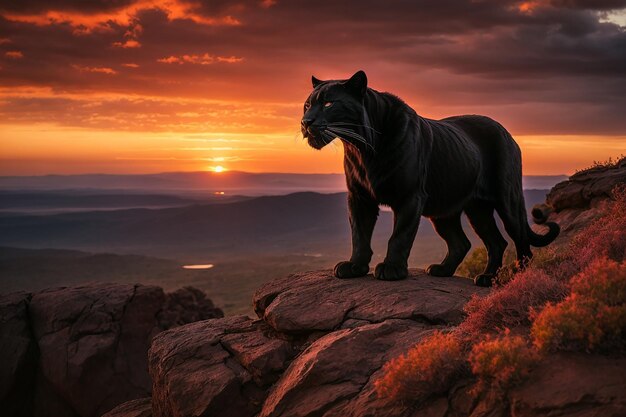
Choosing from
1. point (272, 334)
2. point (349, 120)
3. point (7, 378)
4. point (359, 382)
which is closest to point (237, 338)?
point (272, 334)

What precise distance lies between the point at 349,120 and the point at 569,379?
4.23 meters

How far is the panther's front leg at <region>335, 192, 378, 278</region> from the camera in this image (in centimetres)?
859

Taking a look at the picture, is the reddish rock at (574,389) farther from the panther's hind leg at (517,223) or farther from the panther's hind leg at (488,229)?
the panther's hind leg at (488,229)

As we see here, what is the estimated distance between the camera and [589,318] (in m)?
4.77

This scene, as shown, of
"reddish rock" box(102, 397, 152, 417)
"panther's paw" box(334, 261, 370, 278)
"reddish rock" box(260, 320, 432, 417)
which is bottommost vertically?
"reddish rock" box(102, 397, 152, 417)

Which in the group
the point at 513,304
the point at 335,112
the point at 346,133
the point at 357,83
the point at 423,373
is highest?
the point at 357,83

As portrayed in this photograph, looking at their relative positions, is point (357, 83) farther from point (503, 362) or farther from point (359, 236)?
point (503, 362)

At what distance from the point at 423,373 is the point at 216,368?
3187 millimetres

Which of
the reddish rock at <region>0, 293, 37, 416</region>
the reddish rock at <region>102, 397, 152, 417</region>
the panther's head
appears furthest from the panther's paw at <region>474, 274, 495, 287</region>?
the reddish rock at <region>0, 293, 37, 416</region>

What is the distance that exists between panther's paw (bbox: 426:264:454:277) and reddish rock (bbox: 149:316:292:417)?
2.61 meters

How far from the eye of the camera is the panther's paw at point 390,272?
8266mm

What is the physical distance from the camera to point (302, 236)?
131 meters

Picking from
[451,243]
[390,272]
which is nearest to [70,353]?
[390,272]

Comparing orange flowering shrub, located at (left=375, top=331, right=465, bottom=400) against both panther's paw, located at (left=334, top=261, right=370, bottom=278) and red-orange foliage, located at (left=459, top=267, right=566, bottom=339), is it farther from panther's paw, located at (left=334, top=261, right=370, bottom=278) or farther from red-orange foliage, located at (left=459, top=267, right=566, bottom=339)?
panther's paw, located at (left=334, top=261, right=370, bottom=278)
